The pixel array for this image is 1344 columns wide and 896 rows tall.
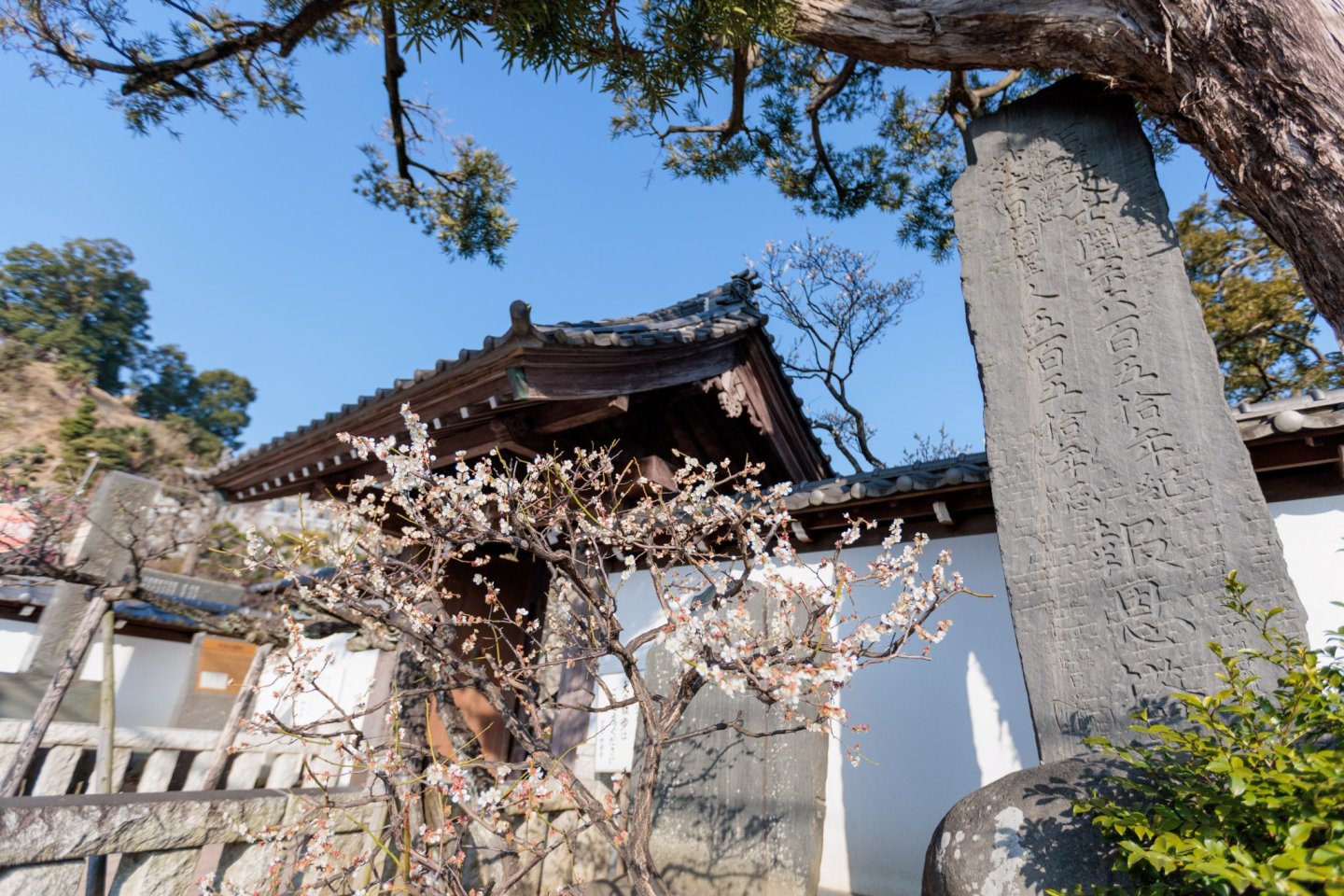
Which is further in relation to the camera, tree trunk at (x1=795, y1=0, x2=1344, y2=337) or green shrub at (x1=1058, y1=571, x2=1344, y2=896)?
tree trunk at (x1=795, y1=0, x2=1344, y2=337)

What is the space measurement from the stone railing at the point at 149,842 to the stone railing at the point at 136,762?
2.11 metres

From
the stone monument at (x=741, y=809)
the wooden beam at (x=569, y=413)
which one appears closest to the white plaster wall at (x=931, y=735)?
the stone monument at (x=741, y=809)

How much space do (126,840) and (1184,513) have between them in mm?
4396

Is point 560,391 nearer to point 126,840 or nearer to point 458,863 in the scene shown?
point 458,863

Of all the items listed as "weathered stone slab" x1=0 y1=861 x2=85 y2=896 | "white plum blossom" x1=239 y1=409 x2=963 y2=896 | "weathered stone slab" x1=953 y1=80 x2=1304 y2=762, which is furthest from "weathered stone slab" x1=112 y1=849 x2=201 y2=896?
"weathered stone slab" x1=953 y1=80 x2=1304 y2=762

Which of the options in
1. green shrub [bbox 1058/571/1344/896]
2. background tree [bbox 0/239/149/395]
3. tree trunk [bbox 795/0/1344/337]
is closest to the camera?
green shrub [bbox 1058/571/1344/896]

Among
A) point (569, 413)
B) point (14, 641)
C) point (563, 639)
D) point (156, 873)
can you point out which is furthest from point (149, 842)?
point (14, 641)

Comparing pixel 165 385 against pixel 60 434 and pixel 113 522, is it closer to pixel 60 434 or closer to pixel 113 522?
pixel 60 434

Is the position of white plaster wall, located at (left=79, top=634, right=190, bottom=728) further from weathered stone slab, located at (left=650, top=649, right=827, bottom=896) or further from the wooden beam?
weathered stone slab, located at (left=650, top=649, right=827, bottom=896)

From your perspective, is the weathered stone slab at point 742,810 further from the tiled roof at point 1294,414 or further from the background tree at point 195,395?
the background tree at point 195,395

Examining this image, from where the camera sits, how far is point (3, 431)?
94.3ft

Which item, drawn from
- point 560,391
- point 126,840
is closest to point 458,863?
point 126,840

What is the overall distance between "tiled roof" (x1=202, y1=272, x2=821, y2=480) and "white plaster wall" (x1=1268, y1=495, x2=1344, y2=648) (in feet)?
11.5

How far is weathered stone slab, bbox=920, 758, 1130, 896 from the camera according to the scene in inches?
81.4
